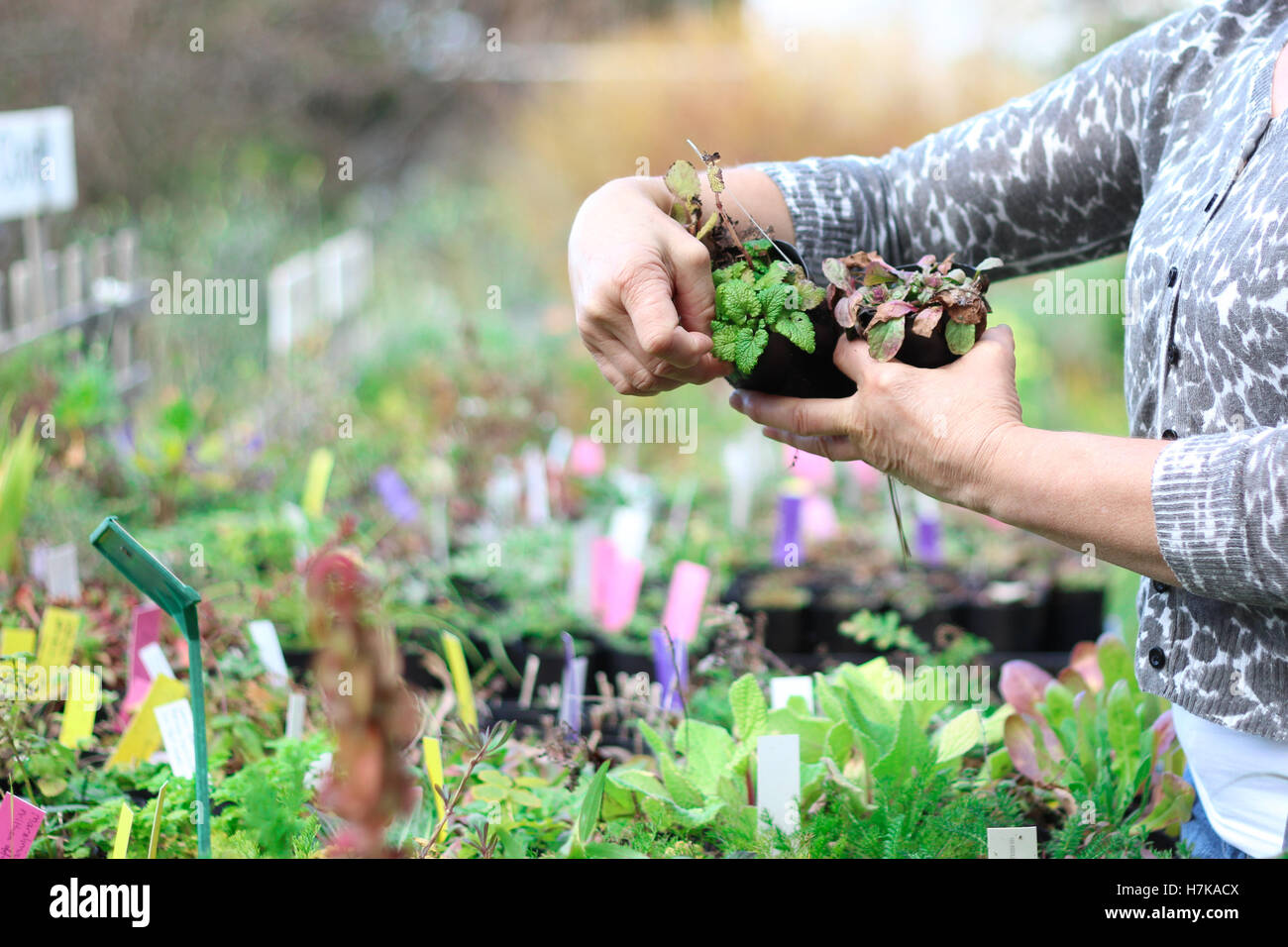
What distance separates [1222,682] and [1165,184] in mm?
469

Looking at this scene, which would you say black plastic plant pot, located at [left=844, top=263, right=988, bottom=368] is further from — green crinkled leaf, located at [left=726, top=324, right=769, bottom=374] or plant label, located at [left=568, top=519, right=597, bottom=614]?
plant label, located at [left=568, top=519, right=597, bottom=614]

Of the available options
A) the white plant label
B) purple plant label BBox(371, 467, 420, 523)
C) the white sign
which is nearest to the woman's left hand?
the white plant label

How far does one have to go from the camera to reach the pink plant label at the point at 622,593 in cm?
191

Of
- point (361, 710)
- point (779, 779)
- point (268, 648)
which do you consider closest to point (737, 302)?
point (779, 779)

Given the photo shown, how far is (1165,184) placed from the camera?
1.01m

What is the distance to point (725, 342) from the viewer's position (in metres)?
1.03

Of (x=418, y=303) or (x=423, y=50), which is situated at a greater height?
(x=423, y=50)

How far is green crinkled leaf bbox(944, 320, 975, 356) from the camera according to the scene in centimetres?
96

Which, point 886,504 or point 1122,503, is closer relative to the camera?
point 1122,503

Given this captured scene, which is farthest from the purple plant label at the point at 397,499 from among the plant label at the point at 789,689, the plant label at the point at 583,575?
the plant label at the point at 789,689

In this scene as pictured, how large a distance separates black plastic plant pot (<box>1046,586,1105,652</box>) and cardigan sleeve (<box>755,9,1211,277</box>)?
138cm
